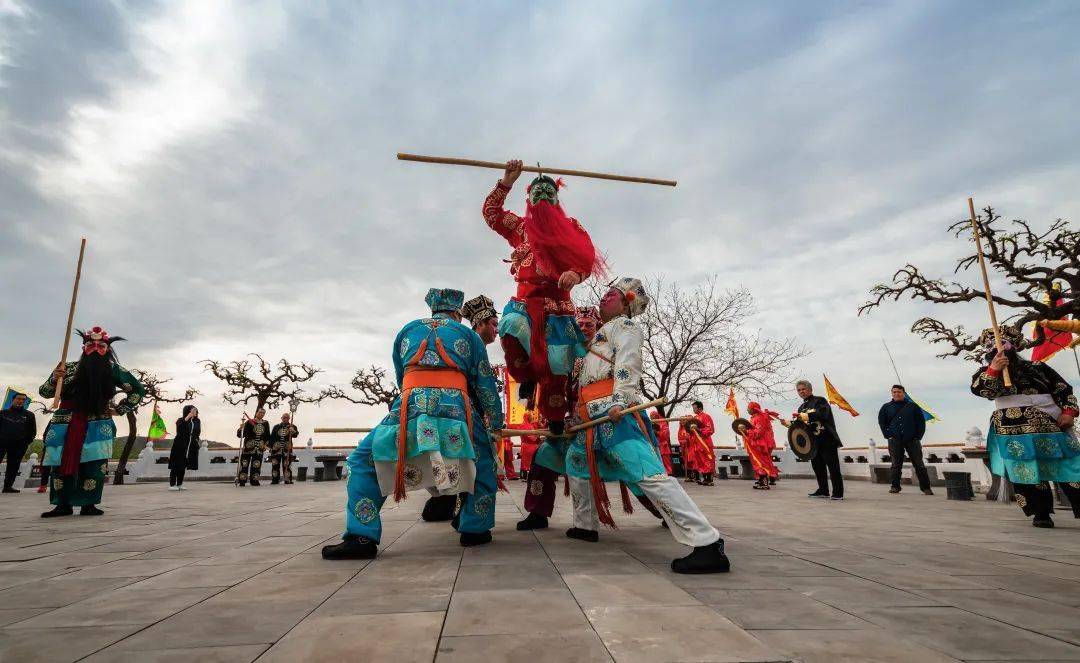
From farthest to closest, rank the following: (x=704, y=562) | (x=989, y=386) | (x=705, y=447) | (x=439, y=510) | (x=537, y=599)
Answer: (x=705, y=447)
(x=989, y=386)
(x=439, y=510)
(x=704, y=562)
(x=537, y=599)

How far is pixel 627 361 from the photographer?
117 inches

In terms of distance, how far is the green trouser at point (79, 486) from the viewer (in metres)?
5.07

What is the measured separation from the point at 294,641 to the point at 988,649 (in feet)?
6.19

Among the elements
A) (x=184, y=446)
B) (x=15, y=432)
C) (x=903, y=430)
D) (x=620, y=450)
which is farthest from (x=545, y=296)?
(x=15, y=432)

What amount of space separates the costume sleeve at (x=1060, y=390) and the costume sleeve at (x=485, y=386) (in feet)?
15.3

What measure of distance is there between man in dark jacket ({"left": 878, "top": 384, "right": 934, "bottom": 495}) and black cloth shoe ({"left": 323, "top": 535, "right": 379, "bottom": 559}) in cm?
845

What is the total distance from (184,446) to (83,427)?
628 centimetres

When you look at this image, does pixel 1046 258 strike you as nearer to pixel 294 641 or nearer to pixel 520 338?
pixel 520 338

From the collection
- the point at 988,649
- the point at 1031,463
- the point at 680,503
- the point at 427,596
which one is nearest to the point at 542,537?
the point at 680,503

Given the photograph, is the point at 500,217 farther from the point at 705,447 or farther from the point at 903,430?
the point at 705,447

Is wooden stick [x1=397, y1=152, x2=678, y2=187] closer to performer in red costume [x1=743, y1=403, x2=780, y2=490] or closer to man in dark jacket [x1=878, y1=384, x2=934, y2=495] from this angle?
man in dark jacket [x1=878, y1=384, x2=934, y2=495]

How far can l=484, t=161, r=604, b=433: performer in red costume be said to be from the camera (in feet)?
11.8

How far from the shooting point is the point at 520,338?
139 inches

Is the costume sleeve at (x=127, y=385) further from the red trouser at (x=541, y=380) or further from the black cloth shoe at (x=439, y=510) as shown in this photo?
the red trouser at (x=541, y=380)
